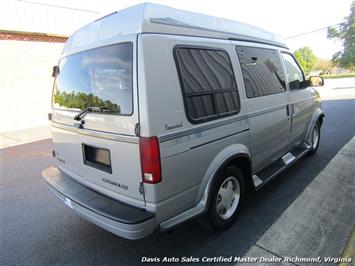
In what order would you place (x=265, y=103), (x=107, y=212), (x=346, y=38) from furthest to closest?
(x=346, y=38), (x=265, y=103), (x=107, y=212)

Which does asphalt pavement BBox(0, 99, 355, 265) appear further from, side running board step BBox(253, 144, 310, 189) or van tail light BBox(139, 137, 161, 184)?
van tail light BBox(139, 137, 161, 184)

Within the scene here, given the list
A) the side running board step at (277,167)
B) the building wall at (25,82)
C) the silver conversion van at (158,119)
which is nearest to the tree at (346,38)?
the building wall at (25,82)

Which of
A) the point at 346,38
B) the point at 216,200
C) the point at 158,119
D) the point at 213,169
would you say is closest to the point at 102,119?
the point at 158,119

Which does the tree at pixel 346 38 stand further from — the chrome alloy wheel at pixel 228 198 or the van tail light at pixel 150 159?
the van tail light at pixel 150 159

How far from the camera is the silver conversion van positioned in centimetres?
226

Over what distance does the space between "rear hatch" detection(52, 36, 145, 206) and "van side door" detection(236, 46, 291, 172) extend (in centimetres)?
155

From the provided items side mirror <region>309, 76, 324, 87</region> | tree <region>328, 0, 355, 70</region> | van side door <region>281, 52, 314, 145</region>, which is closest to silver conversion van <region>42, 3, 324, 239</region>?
van side door <region>281, 52, 314, 145</region>

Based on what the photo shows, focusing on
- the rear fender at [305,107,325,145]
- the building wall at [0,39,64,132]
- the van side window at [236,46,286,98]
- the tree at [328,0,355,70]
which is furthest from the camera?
the tree at [328,0,355,70]

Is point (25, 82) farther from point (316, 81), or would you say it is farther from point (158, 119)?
point (158, 119)

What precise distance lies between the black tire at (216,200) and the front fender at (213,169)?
11 centimetres

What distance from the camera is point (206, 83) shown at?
2717mm

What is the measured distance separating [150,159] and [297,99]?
130 inches

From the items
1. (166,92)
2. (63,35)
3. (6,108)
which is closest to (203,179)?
(166,92)

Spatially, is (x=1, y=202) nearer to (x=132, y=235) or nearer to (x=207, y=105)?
(x=132, y=235)
